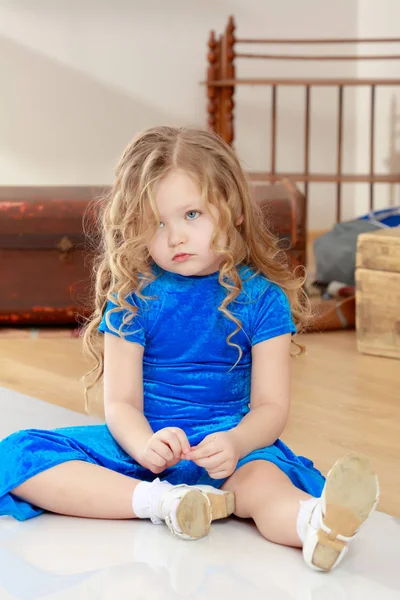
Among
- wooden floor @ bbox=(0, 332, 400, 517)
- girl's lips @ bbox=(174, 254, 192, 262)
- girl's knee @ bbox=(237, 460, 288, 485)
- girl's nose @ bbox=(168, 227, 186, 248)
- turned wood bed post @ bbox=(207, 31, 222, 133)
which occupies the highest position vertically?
turned wood bed post @ bbox=(207, 31, 222, 133)

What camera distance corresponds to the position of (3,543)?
120 centimetres

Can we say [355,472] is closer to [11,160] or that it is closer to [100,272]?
[100,272]

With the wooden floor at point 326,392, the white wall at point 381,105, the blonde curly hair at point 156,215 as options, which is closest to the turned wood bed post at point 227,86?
the white wall at point 381,105

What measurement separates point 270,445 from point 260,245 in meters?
0.27

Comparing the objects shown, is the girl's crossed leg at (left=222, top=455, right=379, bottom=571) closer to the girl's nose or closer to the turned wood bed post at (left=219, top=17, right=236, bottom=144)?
the girl's nose

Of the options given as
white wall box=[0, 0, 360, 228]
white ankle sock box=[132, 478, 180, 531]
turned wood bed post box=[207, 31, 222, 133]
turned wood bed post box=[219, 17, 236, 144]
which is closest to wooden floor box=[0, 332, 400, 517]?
white ankle sock box=[132, 478, 180, 531]

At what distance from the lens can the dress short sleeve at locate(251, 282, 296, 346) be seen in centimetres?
130

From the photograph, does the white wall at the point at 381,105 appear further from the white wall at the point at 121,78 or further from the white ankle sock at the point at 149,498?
the white ankle sock at the point at 149,498

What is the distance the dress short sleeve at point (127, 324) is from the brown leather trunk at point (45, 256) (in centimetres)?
120

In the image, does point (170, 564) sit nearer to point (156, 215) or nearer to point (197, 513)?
point (197, 513)

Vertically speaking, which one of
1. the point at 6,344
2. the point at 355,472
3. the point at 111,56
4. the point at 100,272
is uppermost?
the point at 111,56

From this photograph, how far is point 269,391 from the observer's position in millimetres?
1297

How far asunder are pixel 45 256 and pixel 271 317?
4.42 feet

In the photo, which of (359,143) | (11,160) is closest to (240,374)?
(11,160)
